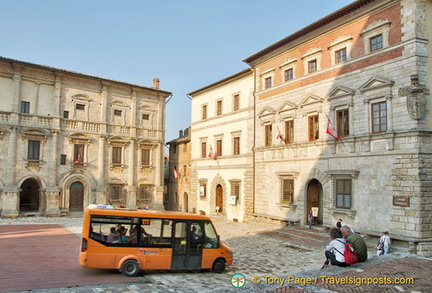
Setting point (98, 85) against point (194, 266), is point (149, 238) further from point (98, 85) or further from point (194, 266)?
point (98, 85)

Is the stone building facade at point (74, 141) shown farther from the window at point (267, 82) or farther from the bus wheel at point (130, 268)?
the bus wheel at point (130, 268)

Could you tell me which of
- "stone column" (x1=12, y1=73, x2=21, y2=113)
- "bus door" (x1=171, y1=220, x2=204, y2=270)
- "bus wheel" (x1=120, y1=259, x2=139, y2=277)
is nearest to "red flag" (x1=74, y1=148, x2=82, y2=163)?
"stone column" (x1=12, y1=73, x2=21, y2=113)

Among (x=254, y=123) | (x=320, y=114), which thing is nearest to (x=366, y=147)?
(x=320, y=114)

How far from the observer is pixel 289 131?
2428 centimetres

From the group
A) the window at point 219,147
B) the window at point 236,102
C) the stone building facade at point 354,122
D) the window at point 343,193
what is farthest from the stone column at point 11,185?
the window at point 343,193

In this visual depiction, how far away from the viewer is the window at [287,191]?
23750 millimetres

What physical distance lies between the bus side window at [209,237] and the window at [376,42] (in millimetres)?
13542

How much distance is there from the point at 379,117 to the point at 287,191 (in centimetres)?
830

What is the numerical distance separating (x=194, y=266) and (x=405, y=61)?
46.0 ft

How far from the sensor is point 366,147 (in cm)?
1880

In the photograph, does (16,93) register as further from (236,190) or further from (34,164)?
(236,190)

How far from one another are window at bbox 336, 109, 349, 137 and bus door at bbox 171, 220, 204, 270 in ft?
39.1

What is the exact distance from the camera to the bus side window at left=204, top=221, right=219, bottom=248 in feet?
40.4

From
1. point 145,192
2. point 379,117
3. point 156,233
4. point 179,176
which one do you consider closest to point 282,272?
point 156,233
